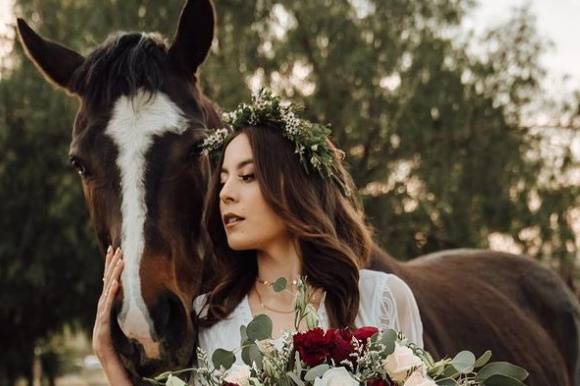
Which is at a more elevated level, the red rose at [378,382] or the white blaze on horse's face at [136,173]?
the white blaze on horse's face at [136,173]

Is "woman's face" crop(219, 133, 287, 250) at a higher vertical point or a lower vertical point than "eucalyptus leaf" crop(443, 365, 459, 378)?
higher

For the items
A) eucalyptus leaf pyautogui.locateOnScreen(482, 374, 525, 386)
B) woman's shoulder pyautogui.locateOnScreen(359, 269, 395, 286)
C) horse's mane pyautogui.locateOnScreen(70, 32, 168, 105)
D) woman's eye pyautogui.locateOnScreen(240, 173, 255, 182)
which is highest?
horse's mane pyautogui.locateOnScreen(70, 32, 168, 105)

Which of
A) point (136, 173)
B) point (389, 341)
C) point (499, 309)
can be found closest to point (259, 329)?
point (389, 341)

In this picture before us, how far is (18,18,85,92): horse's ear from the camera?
3811 millimetres

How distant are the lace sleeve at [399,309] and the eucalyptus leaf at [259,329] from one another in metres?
0.77

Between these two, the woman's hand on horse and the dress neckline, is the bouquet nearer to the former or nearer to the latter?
the dress neckline

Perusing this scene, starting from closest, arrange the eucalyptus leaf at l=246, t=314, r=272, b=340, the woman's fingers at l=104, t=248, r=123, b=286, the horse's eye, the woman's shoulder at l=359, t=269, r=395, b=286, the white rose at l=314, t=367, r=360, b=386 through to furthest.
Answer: the white rose at l=314, t=367, r=360, b=386
the eucalyptus leaf at l=246, t=314, r=272, b=340
the woman's fingers at l=104, t=248, r=123, b=286
the woman's shoulder at l=359, t=269, r=395, b=286
the horse's eye

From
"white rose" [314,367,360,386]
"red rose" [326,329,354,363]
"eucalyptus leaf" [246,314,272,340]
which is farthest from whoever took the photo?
"eucalyptus leaf" [246,314,272,340]

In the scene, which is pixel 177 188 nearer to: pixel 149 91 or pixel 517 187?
pixel 149 91

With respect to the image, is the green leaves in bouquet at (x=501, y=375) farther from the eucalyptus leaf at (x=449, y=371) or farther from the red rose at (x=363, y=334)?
the red rose at (x=363, y=334)

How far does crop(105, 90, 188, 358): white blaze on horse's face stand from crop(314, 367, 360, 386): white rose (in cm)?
96

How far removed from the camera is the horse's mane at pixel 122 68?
333cm

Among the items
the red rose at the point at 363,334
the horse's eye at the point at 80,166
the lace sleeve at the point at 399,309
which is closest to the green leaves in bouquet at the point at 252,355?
the red rose at the point at 363,334

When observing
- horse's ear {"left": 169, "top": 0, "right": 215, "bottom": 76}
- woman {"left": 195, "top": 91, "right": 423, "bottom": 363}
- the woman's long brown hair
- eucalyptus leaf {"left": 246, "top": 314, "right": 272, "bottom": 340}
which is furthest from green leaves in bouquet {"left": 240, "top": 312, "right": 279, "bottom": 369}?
horse's ear {"left": 169, "top": 0, "right": 215, "bottom": 76}
